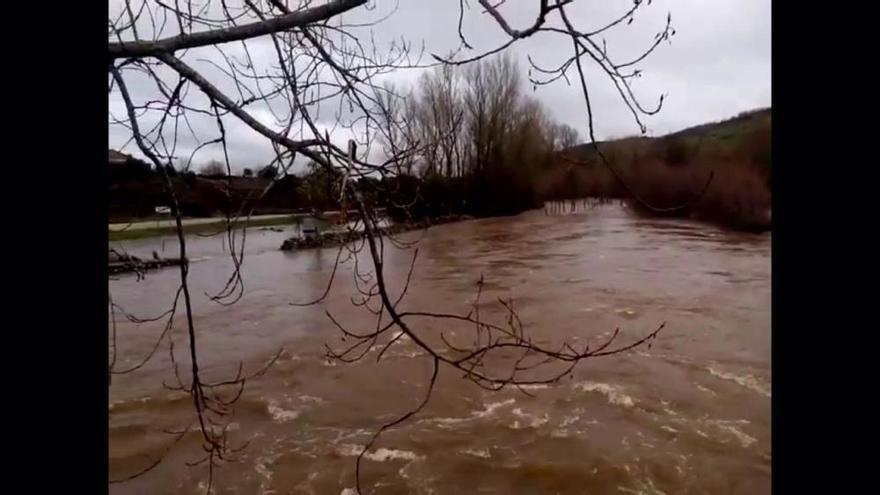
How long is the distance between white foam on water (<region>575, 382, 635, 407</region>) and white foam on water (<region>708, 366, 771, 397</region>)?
746mm

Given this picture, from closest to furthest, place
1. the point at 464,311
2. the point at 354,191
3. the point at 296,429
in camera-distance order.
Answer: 1. the point at 354,191
2. the point at 296,429
3. the point at 464,311

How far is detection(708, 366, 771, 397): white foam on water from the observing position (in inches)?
151

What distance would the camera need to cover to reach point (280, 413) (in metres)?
3.71

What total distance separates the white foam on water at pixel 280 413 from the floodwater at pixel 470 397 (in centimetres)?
1

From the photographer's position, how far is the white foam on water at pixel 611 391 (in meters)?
3.79

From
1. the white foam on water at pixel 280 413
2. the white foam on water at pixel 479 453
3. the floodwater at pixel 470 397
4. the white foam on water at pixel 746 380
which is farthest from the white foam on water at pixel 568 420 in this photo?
the white foam on water at pixel 280 413

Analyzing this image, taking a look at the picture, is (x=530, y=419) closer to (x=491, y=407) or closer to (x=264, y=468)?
(x=491, y=407)

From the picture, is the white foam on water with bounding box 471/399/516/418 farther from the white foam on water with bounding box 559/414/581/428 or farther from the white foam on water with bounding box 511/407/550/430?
the white foam on water with bounding box 559/414/581/428

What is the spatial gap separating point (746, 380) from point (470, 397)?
1.84 metres
